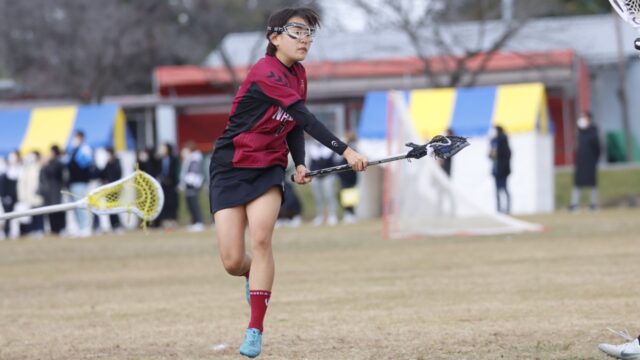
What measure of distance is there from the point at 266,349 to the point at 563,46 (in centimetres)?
3380

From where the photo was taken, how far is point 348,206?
2719 cm

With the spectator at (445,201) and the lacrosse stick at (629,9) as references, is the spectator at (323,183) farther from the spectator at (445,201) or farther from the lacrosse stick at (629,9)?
the lacrosse stick at (629,9)

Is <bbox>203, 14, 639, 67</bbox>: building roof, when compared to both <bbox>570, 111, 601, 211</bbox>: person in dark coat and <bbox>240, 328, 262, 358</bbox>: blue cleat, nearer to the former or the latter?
<bbox>570, 111, 601, 211</bbox>: person in dark coat

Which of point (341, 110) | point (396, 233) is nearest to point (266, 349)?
point (396, 233)

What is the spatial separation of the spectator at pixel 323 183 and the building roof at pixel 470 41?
11.7 meters

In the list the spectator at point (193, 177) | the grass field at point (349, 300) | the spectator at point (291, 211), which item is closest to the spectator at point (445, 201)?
the grass field at point (349, 300)

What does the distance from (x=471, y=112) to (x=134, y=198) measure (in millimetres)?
19240

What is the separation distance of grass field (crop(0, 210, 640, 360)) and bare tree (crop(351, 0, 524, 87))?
16.3 meters

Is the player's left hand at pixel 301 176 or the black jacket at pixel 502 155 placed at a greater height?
the black jacket at pixel 502 155

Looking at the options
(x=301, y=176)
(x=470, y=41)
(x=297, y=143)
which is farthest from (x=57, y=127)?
(x=301, y=176)

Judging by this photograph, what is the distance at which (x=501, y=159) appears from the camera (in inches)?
976

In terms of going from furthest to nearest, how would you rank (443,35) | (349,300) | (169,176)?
(443,35) → (169,176) → (349,300)

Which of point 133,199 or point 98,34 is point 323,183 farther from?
point 98,34

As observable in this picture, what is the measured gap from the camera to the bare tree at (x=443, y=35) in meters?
35.9
